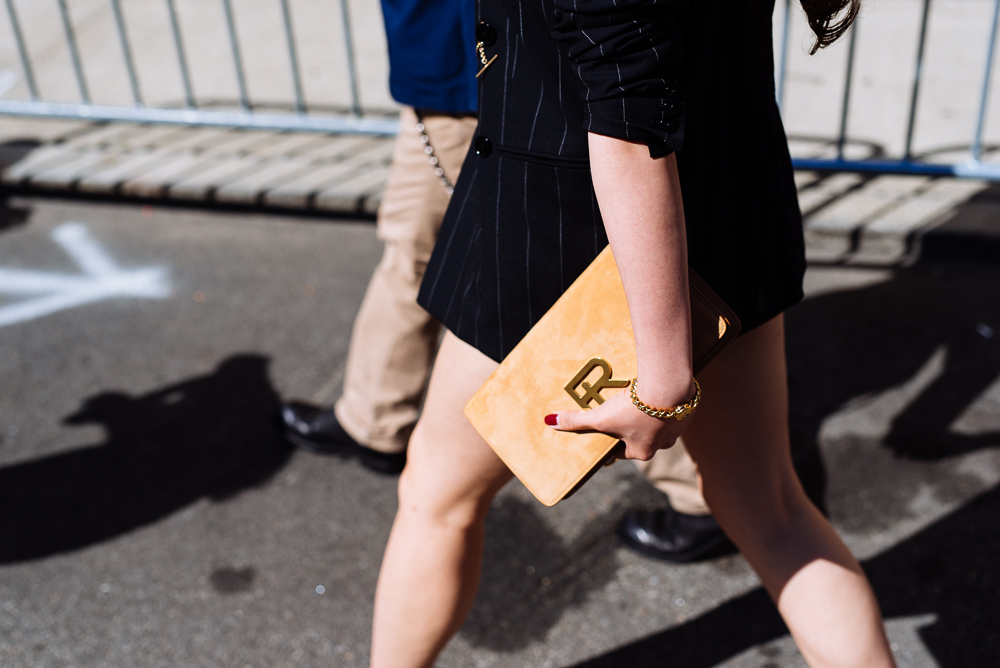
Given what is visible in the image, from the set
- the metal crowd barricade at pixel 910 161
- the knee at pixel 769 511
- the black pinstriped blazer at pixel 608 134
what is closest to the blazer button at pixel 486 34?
the black pinstriped blazer at pixel 608 134

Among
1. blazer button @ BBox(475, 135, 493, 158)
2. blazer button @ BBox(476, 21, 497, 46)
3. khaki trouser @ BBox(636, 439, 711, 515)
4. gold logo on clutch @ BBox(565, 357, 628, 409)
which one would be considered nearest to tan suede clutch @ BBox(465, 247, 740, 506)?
gold logo on clutch @ BBox(565, 357, 628, 409)

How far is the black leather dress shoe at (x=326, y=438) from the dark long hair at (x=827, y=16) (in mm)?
1801

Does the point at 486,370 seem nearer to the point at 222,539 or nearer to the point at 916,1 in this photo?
the point at 222,539

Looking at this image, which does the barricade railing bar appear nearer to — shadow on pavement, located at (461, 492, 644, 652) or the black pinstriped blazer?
shadow on pavement, located at (461, 492, 644, 652)

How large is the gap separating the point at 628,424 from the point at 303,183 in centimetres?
336

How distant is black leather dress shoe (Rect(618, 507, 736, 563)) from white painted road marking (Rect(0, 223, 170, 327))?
224 cm

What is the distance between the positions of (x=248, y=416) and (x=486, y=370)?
176cm

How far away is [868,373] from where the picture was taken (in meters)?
3.15

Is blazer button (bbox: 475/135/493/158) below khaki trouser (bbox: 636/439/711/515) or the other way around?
the other way around

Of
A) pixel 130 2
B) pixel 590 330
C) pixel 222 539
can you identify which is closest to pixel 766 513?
pixel 590 330

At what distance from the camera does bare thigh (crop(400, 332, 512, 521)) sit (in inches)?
62.5

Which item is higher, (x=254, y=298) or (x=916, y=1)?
(x=916, y=1)

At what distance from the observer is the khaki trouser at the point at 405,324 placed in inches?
93.3

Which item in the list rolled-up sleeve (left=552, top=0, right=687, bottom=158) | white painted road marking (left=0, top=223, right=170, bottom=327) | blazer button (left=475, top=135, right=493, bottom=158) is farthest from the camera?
white painted road marking (left=0, top=223, right=170, bottom=327)
